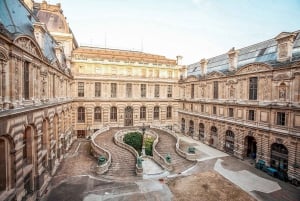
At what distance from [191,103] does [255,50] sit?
15692mm

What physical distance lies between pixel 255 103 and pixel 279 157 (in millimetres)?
7271

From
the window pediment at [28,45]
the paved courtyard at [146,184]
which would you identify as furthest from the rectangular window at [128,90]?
the window pediment at [28,45]

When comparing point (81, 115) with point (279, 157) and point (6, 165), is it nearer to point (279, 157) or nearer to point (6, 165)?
point (6, 165)

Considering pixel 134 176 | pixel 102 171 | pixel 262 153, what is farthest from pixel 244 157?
pixel 102 171

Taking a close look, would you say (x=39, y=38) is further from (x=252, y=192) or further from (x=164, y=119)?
(x=164, y=119)

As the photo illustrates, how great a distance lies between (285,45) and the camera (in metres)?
21.2

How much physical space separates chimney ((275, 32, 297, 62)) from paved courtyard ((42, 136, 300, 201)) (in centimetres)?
1458

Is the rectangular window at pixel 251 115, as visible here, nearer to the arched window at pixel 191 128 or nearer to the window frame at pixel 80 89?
the arched window at pixel 191 128

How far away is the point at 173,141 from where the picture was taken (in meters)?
30.6

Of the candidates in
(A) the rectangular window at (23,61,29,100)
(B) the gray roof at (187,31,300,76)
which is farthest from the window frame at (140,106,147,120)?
(A) the rectangular window at (23,61,29,100)

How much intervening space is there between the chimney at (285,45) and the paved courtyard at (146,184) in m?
14.6

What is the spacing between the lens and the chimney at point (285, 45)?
68.1 feet

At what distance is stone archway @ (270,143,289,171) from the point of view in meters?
20.6

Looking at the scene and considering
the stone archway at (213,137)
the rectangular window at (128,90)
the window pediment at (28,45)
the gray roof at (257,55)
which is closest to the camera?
the window pediment at (28,45)
